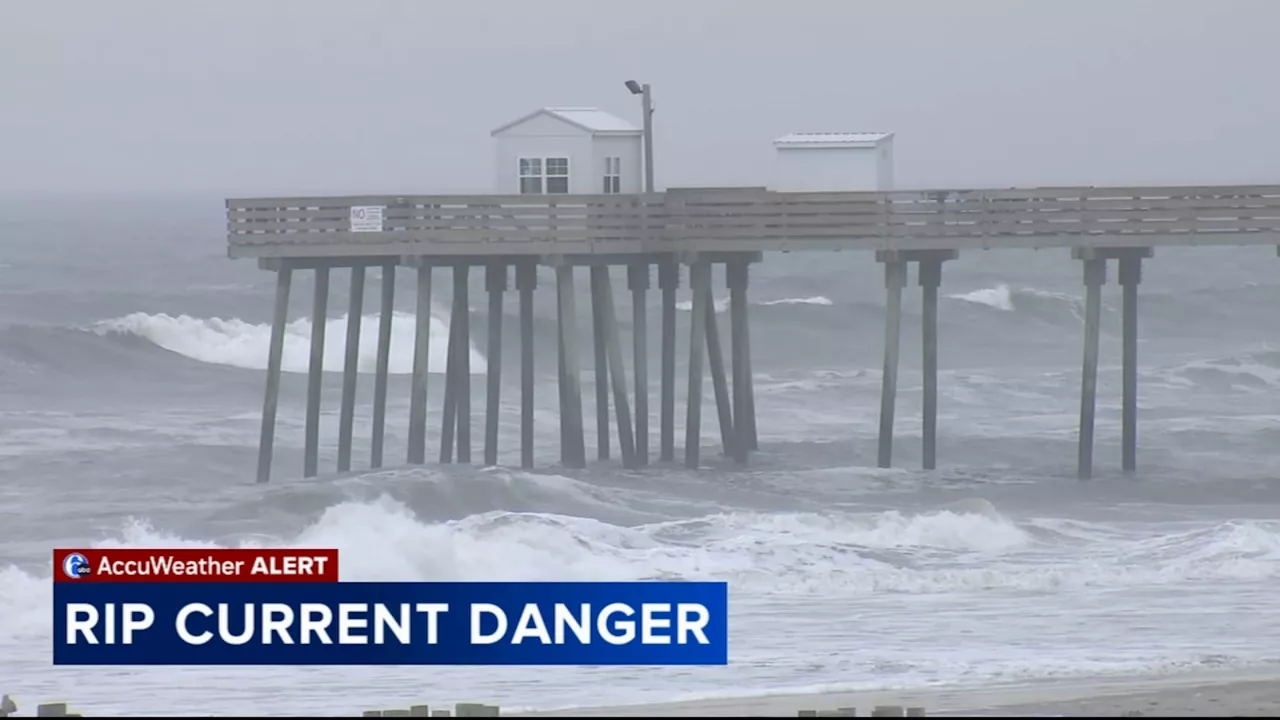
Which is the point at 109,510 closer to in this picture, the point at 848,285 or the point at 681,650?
the point at 681,650

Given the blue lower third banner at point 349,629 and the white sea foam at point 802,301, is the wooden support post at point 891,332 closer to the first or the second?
the blue lower third banner at point 349,629

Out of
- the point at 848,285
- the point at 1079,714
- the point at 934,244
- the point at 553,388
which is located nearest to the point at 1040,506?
the point at 934,244

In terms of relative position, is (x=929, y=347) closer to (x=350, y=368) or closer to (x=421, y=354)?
(x=421, y=354)

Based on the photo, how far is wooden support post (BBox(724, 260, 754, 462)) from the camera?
29.8m

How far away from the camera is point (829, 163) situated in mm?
29750

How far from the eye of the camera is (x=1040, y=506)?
27703 mm

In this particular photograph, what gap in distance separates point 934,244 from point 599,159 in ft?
15.6

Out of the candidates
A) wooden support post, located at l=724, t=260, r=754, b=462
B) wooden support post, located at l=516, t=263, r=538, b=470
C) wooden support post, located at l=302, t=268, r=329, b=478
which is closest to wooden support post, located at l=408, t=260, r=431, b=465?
wooden support post, located at l=302, t=268, r=329, b=478

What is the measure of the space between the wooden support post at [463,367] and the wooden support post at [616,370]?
1.77 meters

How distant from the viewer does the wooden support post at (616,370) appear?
28391 millimetres

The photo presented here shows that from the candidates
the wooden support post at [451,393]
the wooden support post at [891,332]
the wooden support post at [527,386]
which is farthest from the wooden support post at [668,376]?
the wooden support post at [891,332]

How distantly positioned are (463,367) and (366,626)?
11.1 m

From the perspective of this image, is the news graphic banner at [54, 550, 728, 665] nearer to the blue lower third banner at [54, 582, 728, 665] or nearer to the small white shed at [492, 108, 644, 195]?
the blue lower third banner at [54, 582, 728, 665]

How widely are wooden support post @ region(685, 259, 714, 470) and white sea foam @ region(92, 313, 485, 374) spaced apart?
19283 millimetres
